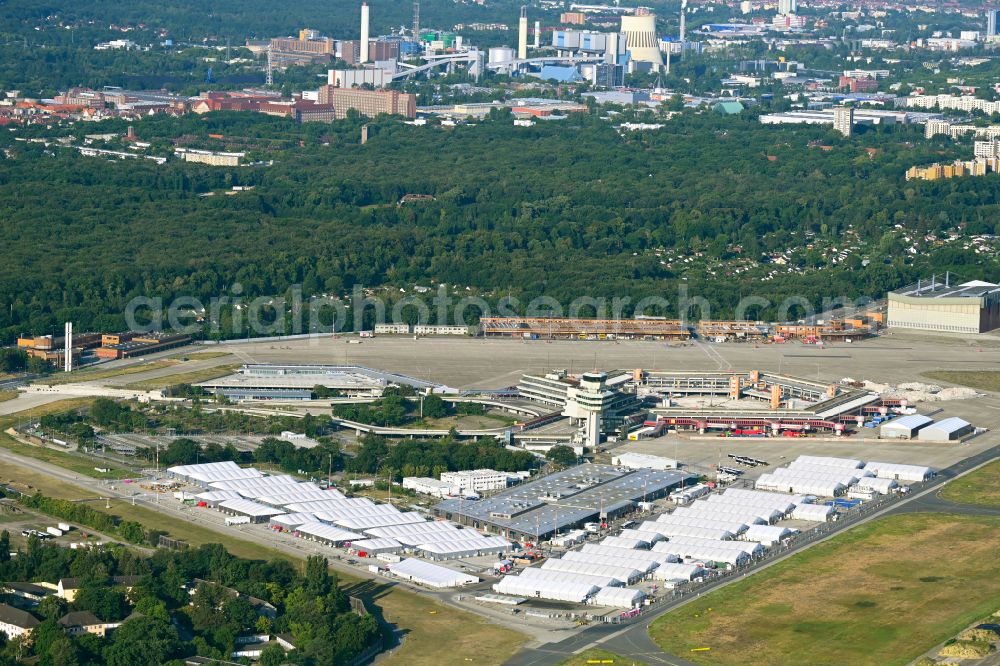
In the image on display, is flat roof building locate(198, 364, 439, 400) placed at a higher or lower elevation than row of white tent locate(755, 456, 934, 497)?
higher

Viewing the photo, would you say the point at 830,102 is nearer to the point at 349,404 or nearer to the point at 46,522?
the point at 349,404

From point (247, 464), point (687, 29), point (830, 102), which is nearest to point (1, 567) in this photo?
point (247, 464)

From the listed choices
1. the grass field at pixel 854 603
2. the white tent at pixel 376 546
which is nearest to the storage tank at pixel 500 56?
the grass field at pixel 854 603

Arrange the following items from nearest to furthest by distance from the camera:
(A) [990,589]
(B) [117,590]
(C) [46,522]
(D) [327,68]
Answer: (B) [117,590] → (A) [990,589] → (C) [46,522] → (D) [327,68]

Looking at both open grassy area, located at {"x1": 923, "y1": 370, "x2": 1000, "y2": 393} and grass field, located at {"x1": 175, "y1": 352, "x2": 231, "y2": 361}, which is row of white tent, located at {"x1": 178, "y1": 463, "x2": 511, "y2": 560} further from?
open grassy area, located at {"x1": 923, "y1": 370, "x2": 1000, "y2": 393}

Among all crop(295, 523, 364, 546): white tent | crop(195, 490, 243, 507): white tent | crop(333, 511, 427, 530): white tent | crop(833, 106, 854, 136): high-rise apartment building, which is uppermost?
crop(833, 106, 854, 136): high-rise apartment building

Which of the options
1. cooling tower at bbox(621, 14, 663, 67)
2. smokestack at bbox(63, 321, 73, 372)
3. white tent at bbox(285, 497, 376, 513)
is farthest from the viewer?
cooling tower at bbox(621, 14, 663, 67)

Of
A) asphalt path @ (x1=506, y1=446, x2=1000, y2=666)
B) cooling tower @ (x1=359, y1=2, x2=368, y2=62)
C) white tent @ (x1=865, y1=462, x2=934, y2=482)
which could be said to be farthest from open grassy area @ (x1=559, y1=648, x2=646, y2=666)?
cooling tower @ (x1=359, y1=2, x2=368, y2=62)
